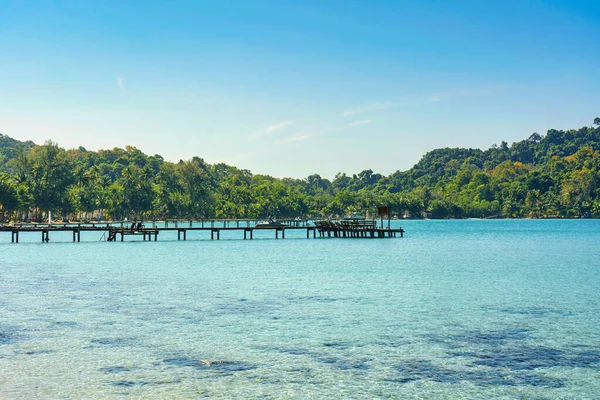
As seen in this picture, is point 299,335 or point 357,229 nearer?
point 299,335

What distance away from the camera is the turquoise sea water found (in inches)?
575

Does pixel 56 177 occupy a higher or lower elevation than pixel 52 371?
higher

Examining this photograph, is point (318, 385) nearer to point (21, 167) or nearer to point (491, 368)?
point (491, 368)

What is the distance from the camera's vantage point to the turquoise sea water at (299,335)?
47.9ft

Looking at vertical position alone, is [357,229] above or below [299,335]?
above

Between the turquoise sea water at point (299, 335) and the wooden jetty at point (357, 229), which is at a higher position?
the wooden jetty at point (357, 229)

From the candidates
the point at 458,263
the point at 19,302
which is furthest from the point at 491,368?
the point at 458,263

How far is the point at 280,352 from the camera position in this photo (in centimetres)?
1792

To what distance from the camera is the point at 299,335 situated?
20141mm

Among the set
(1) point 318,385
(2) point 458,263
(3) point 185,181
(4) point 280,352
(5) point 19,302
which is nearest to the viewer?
(1) point 318,385

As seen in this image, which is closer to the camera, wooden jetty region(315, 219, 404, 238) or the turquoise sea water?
the turquoise sea water

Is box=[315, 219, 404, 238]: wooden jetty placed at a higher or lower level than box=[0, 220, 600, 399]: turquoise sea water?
higher

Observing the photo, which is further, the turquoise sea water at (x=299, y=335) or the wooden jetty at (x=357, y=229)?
the wooden jetty at (x=357, y=229)

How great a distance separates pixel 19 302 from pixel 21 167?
369 feet
